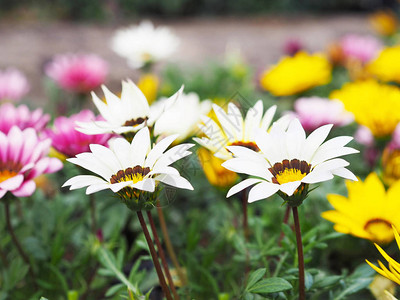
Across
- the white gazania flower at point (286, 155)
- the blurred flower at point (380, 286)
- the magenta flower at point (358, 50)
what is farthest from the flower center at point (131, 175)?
the magenta flower at point (358, 50)

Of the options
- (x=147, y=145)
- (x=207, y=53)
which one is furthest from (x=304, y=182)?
(x=207, y=53)

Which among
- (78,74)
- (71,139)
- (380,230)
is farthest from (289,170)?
(78,74)

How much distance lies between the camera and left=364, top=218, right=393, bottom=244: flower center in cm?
72

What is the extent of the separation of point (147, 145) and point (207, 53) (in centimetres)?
346

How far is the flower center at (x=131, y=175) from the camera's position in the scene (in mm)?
590

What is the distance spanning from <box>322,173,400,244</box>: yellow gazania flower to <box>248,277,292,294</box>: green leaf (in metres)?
→ 0.15

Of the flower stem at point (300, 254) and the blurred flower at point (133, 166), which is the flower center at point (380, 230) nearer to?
the flower stem at point (300, 254)

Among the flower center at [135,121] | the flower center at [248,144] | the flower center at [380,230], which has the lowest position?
the flower center at [380,230]

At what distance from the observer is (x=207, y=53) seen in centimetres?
396

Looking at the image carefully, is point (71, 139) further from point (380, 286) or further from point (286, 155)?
point (380, 286)

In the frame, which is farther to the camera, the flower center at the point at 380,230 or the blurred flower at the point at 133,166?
the flower center at the point at 380,230

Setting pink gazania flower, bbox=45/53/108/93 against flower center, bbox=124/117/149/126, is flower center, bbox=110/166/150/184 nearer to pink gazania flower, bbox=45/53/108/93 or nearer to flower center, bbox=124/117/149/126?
flower center, bbox=124/117/149/126

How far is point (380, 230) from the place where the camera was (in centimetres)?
73

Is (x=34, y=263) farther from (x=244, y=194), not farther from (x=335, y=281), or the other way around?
(x=335, y=281)
